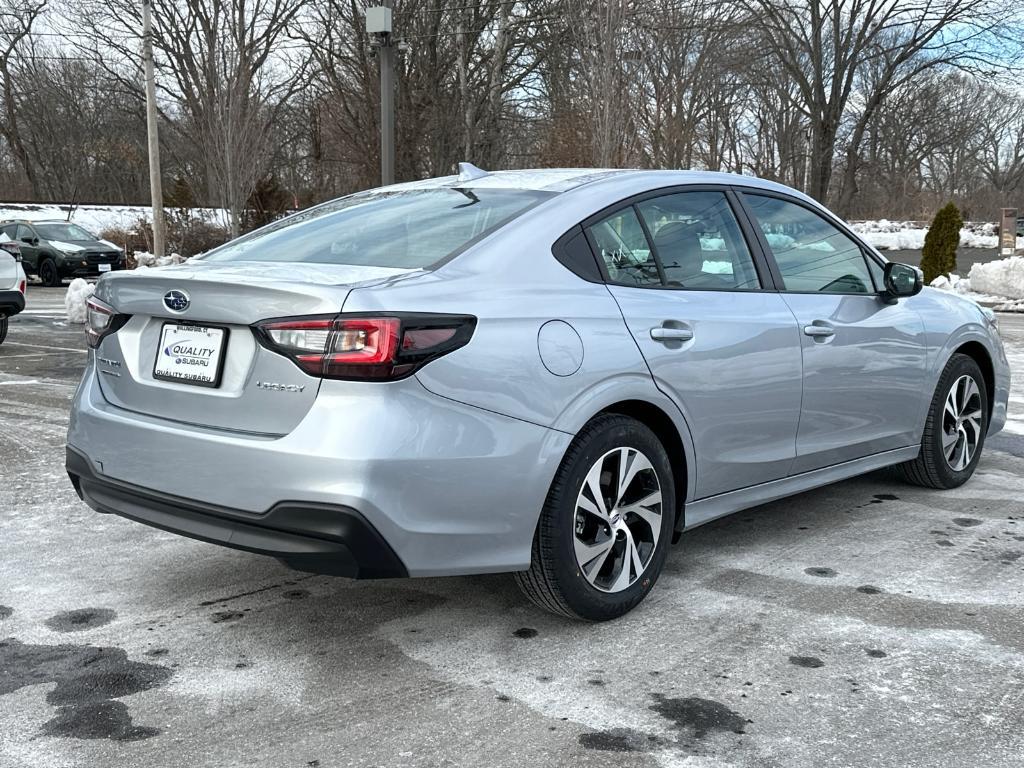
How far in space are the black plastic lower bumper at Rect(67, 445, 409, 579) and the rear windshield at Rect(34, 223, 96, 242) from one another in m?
23.1

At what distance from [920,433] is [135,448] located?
363 cm

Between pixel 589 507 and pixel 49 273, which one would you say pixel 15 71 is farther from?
pixel 589 507

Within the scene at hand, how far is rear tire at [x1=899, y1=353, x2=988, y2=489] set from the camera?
208 inches

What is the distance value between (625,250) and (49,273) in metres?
22.8

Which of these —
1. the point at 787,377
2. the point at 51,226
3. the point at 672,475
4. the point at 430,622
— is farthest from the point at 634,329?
the point at 51,226

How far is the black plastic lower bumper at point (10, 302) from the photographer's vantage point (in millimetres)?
11164

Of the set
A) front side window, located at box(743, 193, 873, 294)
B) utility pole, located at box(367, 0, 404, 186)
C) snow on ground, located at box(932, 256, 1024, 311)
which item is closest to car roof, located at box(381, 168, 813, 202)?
front side window, located at box(743, 193, 873, 294)

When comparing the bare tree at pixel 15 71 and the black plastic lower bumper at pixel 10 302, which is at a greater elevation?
the bare tree at pixel 15 71

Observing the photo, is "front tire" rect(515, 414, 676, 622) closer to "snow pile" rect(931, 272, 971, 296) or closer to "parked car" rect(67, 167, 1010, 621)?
"parked car" rect(67, 167, 1010, 621)

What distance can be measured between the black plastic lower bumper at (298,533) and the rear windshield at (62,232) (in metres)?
23.1

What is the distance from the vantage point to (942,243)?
21641 millimetres

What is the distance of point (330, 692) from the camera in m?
3.11

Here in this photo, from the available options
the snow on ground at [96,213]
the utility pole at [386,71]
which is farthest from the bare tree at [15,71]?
the utility pole at [386,71]

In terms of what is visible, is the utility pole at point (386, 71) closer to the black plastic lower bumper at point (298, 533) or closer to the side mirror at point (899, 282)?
the side mirror at point (899, 282)
